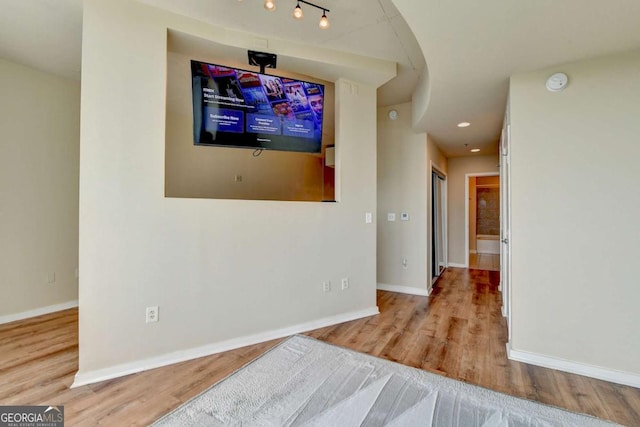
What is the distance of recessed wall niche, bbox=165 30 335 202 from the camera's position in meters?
3.26

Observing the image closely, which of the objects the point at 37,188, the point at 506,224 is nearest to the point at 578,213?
the point at 506,224

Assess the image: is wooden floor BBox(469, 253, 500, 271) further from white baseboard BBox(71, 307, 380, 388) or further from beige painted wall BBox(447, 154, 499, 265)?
white baseboard BBox(71, 307, 380, 388)

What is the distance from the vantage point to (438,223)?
561cm

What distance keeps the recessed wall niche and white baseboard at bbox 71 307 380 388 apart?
75.7 inches

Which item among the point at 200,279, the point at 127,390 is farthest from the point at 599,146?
the point at 127,390

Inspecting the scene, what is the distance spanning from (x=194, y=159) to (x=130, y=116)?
230 centimetres

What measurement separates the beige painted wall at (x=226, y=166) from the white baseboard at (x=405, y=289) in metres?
2.12

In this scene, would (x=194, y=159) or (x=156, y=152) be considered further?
(x=194, y=159)

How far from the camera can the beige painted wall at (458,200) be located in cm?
619

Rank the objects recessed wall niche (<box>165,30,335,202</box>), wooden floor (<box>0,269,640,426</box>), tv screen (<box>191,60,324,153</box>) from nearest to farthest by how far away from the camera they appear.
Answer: wooden floor (<box>0,269,640,426</box>) → tv screen (<box>191,60,324,153</box>) → recessed wall niche (<box>165,30,335,202</box>)

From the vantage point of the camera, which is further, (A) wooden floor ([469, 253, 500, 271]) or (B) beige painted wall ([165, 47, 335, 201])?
(A) wooden floor ([469, 253, 500, 271])

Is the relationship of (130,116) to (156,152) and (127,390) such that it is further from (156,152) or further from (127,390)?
(127,390)

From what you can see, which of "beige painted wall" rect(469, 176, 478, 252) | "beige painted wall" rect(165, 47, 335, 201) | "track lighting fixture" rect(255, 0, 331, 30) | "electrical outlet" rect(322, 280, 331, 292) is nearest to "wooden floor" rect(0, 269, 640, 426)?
"electrical outlet" rect(322, 280, 331, 292)

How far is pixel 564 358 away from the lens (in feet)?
7.30
